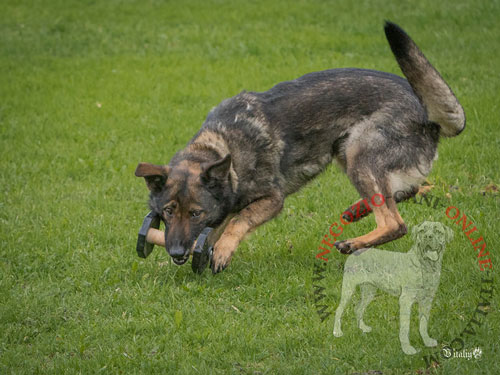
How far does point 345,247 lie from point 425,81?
1.63 meters

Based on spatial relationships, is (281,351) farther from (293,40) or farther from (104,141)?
(293,40)

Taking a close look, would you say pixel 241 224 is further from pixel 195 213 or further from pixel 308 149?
pixel 308 149

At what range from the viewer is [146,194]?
26.2 ft

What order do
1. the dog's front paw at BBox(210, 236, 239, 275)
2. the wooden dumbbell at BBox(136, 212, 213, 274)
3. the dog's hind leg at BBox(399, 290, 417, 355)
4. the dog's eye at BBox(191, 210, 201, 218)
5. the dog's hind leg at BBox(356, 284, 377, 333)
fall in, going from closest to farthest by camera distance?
the dog's hind leg at BBox(399, 290, 417, 355) < the dog's hind leg at BBox(356, 284, 377, 333) < the wooden dumbbell at BBox(136, 212, 213, 274) < the dog's eye at BBox(191, 210, 201, 218) < the dog's front paw at BBox(210, 236, 239, 275)

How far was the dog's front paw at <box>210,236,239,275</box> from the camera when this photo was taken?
18.4 feet

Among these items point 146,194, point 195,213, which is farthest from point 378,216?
point 146,194

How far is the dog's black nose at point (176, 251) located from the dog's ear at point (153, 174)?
0.60m

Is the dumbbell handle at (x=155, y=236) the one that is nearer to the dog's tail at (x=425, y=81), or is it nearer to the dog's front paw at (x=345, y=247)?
Result: the dog's front paw at (x=345, y=247)

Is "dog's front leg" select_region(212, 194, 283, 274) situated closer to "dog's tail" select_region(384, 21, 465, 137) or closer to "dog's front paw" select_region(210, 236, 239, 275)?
"dog's front paw" select_region(210, 236, 239, 275)

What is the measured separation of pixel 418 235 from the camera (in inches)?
198

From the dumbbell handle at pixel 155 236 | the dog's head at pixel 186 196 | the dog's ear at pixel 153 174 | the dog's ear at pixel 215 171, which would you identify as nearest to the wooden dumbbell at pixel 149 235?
the dumbbell handle at pixel 155 236

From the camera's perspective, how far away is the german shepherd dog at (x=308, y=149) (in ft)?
18.1

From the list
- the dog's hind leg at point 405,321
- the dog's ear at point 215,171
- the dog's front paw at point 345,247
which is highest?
the dog's ear at point 215,171

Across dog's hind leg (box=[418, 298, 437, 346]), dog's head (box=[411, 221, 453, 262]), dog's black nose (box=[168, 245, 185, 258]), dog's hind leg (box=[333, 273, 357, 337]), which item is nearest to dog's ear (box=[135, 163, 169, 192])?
dog's black nose (box=[168, 245, 185, 258])
